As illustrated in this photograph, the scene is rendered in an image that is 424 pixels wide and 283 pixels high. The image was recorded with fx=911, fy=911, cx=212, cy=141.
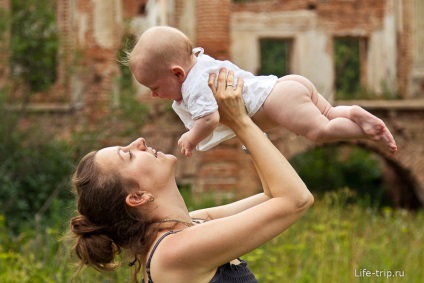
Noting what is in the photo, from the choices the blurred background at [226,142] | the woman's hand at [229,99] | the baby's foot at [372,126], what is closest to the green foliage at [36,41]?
the blurred background at [226,142]

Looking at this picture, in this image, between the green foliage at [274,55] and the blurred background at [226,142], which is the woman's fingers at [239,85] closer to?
the blurred background at [226,142]

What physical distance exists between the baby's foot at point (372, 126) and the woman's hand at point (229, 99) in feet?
1.36

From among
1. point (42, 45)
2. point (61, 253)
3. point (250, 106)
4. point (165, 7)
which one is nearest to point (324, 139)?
point (250, 106)

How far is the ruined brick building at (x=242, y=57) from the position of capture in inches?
649

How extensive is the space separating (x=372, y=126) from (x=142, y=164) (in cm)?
87

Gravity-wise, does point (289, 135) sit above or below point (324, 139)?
below

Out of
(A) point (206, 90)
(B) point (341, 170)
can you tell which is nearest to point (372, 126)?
(A) point (206, 90)

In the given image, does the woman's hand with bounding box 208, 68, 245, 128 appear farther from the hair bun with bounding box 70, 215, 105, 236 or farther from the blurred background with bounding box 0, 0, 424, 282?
the blurred background with bounding box 0, 0, 424, 282

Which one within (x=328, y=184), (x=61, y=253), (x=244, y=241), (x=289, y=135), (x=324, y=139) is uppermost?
(x=324, y=139)

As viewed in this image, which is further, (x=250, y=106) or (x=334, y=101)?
(x=334, y=101)

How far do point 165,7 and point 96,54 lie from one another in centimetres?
234

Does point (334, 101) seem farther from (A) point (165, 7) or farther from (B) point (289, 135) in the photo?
(A) point (165, 7)

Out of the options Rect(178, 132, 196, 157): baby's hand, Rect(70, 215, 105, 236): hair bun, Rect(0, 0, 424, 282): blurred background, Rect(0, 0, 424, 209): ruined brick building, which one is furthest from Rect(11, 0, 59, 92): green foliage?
Rect(178, 132, 196, 157): baby's hand

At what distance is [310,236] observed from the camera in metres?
9.22
